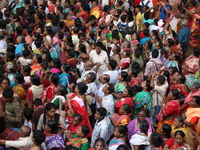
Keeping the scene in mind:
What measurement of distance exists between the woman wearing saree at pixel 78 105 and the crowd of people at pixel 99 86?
0.06ft

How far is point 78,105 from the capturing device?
4871 millimetres

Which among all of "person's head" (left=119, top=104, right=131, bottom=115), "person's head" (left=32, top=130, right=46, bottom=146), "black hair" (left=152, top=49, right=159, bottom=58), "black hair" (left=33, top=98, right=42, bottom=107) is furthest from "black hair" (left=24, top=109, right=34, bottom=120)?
"black hair" (left=152, top=49, right=159, bottom=58)

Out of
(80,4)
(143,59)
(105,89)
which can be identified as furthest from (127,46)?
(80,4)

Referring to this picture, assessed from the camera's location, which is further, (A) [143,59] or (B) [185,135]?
(A) [143,59]

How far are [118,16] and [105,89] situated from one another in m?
4.33

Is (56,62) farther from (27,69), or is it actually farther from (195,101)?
(195,101)

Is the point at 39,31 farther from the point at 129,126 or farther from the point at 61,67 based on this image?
the point at 129,126

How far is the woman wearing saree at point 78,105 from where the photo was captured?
4859 millimetres

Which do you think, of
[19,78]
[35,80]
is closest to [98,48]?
[35,80]

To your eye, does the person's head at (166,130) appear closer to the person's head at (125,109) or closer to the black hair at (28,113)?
the person's head at (125,109)

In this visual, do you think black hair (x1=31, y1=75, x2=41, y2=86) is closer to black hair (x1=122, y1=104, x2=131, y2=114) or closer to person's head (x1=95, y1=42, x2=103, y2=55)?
black hair (x1=122, y1=104, x2=131, y2=114)

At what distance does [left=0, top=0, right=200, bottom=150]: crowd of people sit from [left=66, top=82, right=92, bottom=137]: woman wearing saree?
17 mm

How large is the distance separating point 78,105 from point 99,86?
4.33 feet

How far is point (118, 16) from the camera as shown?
9.04 meters
